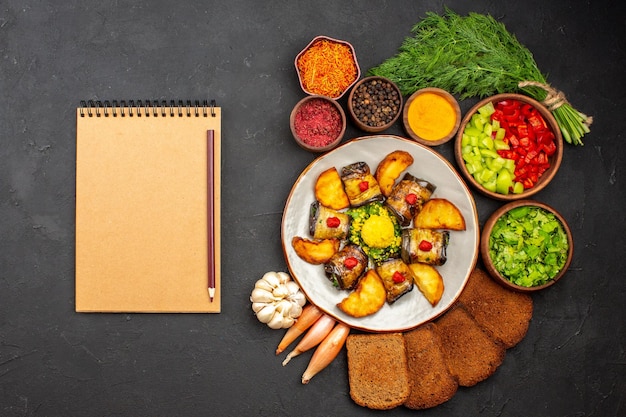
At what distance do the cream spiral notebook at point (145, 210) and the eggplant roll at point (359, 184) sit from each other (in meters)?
0.77

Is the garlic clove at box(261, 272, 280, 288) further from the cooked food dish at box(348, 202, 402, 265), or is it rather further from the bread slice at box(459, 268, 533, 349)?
the bread slice at box(459, 268, 533, 349)

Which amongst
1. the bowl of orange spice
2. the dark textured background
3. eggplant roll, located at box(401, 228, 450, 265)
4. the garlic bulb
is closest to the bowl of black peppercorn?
the bowl of orange spice

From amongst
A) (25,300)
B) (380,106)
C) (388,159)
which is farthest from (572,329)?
(25,300)

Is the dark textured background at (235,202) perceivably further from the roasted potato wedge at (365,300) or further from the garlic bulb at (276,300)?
the roasted potato wedge at (365,300)

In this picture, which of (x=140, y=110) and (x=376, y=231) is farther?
(x=140, y=110)

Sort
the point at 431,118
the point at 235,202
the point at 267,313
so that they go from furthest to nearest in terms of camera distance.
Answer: the point at 235,202
the point at 431,118
the point at 267,313

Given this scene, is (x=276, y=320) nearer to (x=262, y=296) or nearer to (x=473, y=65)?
(x=262, y=296)

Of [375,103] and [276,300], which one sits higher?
[375,103]

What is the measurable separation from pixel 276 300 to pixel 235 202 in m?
0.64

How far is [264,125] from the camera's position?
3.86 metres

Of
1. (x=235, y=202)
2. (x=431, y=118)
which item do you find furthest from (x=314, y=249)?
(x=431, y=118)

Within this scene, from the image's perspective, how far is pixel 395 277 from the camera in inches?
144

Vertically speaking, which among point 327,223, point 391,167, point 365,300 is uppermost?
point 391,167

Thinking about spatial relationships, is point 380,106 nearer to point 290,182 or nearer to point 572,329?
point 290,182
